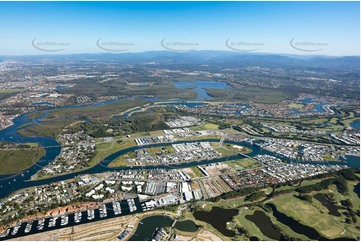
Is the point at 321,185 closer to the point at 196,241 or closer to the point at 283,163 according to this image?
the point at 283,163

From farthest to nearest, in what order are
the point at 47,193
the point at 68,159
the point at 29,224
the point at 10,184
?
the point at 68,159
the point at 10,184
the point at 47,193
the point at 29,224

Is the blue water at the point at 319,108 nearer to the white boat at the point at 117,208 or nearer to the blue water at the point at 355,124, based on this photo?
the blue water at the point at 355,124

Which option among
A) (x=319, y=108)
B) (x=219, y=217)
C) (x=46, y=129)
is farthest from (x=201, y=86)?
(x=219, y=217)

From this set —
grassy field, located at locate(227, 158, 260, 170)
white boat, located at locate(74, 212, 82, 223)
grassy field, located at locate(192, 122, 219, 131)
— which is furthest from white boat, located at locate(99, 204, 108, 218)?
grassy field, located at locate(192, 122, 219, 131)

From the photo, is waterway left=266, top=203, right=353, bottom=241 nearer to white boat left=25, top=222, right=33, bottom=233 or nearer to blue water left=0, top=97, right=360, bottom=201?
blue water left=0, top=97, right=360, bottom=201

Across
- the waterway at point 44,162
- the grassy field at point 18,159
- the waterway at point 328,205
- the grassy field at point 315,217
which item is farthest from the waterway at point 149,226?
the grassy field at point 18,159

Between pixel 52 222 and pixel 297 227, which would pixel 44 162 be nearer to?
pixel 52 222

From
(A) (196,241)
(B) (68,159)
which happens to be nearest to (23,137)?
(B) (68,159)
